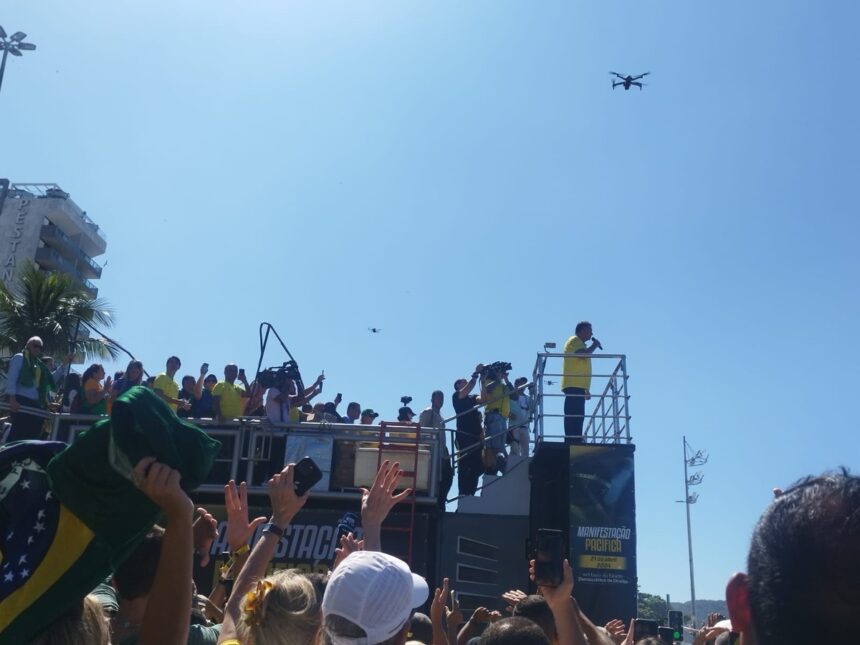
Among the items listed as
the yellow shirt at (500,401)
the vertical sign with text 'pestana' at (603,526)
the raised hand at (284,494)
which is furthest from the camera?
the yellow shirt at (500,401)

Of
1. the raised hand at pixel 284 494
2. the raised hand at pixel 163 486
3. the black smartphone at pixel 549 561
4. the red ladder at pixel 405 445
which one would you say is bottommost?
the black smartphone at pixel 549 561

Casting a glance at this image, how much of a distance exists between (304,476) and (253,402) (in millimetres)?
7467

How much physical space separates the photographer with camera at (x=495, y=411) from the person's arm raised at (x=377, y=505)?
6622 millimetres

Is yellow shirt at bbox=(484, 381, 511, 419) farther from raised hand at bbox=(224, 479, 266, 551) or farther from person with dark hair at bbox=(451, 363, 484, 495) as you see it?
raised hand at bbox=(224, 479, 266, 551)

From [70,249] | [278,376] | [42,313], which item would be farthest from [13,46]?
[70,249]

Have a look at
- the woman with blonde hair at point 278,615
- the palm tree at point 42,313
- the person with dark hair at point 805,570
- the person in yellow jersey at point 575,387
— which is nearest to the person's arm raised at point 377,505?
the woman with blonde hair at point 278,615

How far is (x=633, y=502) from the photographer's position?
30.1 ft

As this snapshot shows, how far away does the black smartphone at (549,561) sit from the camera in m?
3.38

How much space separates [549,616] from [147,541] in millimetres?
1929

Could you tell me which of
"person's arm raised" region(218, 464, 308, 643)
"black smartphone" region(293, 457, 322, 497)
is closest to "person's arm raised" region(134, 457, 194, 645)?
"person's arm raised" region(218, 464, 308, 643)

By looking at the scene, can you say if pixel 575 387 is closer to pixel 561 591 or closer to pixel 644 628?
pixel 644 628

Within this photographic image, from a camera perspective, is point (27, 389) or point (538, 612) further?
point (27, 389)

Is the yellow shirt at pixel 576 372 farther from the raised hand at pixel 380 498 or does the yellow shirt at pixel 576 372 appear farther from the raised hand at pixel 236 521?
the raised hand at pixel 236 521

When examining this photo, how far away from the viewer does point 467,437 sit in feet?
34.9
